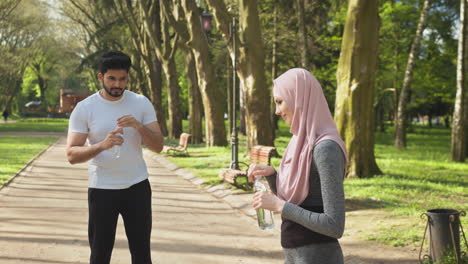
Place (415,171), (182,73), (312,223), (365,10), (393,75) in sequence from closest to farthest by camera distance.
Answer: (312,223), (365,10), (415,171), (393,75), (182,73)

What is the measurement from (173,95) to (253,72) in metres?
15.2

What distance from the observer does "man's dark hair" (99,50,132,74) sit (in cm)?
414

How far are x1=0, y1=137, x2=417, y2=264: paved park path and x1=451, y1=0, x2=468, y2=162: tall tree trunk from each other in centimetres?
979

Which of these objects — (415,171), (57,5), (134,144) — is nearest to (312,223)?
(134,144)

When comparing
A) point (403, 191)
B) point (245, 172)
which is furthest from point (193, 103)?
point (403, 191)

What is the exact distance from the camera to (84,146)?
13.7 ft

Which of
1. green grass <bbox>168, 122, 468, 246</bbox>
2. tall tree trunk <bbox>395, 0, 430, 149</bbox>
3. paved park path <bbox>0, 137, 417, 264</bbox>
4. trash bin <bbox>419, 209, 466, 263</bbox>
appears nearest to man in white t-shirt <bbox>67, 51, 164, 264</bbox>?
paved park path <bbox>0, 137, 417, 264</bbox>

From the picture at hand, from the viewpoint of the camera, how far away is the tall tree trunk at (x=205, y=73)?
81.7ft

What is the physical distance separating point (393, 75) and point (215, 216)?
2654 centimetres

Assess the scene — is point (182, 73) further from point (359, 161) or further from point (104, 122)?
point (104, 122)

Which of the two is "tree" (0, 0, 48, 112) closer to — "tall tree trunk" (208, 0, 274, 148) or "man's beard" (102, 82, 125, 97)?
"tall tree trunk" (208, 0, 274, 148)

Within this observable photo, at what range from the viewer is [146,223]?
4.39 m

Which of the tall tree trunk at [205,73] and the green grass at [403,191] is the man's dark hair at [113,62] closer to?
the green grass at [403,191]

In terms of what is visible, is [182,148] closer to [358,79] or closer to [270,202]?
[358,79]
